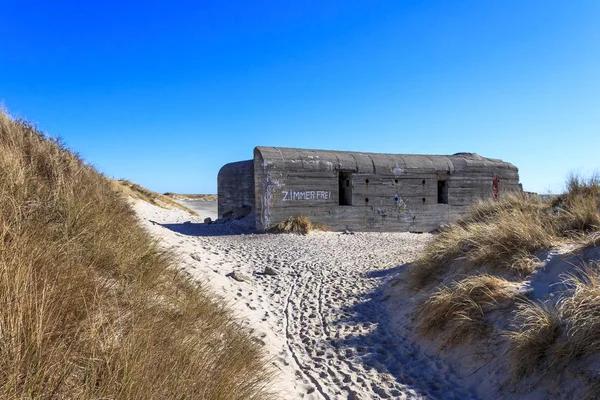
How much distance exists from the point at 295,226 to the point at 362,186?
10.6ft

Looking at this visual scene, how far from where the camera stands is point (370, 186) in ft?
45.1

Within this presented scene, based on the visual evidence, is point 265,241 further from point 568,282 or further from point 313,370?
point 568,282

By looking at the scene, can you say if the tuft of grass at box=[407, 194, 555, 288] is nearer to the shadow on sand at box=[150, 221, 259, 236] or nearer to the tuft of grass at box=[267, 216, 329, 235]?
the tuft of grass at box=[267, 216, 329, 235]

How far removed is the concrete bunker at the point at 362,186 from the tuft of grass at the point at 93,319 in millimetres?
8750

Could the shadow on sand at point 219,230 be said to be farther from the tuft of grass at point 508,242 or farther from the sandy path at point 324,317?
the tuft of grass at point 508,242

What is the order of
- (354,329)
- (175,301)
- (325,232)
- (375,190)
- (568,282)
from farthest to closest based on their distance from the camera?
(375,190)
(325,232)
(354,329)
(568,282)
(175,301)

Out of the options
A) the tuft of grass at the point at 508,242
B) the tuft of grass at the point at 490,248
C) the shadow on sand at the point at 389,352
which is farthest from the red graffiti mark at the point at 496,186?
the shadow on sand at the point at 389,352

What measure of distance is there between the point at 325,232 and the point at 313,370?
29.2ft

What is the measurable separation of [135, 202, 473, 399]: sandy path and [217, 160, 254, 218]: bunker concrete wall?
502 centimetres

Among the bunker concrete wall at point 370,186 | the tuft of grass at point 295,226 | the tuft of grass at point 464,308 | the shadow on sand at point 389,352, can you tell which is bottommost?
the shadow on sand at point 389,352

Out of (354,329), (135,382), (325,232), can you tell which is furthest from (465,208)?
(135,382)

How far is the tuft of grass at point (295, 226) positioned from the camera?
12.2 meters

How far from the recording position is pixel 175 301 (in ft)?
10.6

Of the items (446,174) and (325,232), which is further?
(446,174)
